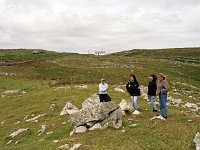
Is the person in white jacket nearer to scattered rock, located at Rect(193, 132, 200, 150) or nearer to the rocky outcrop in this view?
the rocky outcrop

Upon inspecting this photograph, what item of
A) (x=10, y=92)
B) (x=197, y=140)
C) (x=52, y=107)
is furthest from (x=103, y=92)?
(x=10, y=92)

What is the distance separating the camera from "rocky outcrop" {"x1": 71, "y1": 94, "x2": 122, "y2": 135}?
29.3 meters

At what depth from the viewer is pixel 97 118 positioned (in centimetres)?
2928

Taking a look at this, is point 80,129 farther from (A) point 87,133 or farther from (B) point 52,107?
(B) point 52,107

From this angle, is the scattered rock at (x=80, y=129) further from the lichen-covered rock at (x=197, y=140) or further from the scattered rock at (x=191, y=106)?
the scattered rock at (x=191, y=106)

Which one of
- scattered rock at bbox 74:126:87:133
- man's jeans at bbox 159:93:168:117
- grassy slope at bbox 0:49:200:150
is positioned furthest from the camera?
man's jeans at bbox 159:93:168:117

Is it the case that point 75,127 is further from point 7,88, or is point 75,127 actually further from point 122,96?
point 7,88

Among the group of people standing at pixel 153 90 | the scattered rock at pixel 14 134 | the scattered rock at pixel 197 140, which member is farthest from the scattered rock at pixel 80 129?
the scattered rock at pixel 197 140

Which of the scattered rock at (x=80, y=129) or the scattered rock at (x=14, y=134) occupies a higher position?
the scattered rock at (x=80, y=129)

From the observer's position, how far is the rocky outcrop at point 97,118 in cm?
2931

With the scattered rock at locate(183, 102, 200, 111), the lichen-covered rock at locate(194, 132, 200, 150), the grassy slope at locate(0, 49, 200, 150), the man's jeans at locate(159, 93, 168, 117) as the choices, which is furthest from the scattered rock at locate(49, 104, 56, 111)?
the lichen-covered rock at locate(194, 132, 200, 150)

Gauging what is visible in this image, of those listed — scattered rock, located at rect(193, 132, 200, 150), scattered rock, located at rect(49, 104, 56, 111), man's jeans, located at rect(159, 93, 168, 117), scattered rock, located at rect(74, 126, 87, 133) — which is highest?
man's jeans, located at rect(159, 93, 168, 117)

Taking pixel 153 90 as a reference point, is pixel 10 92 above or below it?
below

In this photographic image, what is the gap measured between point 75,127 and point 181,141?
9.00m
